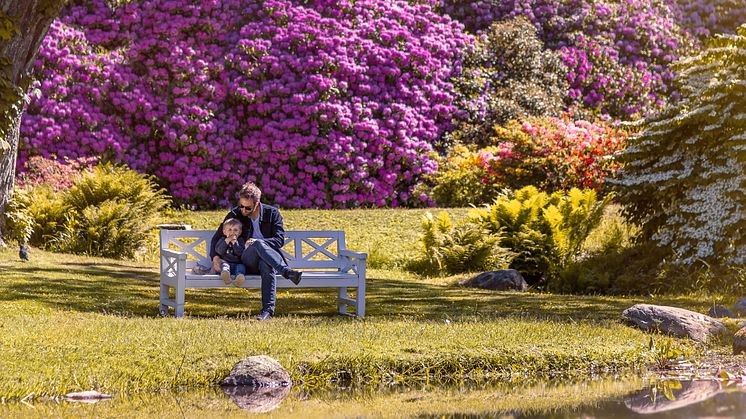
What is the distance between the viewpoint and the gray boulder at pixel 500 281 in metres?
12.1

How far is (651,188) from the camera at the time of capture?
40.0ft

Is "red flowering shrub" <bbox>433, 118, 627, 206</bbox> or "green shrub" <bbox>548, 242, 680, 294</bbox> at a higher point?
"red flowering shrub" <bbox>433, 118, 627, 206</bbox>

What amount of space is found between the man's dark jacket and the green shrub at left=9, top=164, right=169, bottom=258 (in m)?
4.78

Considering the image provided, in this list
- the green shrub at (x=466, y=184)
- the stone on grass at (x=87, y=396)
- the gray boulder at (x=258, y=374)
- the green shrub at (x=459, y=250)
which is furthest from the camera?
the green shrub at (x=466, y=184)

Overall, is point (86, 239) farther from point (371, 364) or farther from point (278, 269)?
point (371, 364)

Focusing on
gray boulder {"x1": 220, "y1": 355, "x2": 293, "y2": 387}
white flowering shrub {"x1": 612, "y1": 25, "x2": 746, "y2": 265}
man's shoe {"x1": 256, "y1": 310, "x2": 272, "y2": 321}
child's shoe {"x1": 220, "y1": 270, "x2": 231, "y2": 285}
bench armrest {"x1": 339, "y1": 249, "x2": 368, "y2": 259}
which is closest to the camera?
gray boulder {"x1": 220, "y1": 355, "x2": 293, "y2": 387}

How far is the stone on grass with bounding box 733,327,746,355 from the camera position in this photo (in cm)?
804

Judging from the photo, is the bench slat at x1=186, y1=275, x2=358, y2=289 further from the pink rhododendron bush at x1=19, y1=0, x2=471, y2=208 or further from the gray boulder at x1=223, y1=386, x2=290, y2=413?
the pink rhododendron bush at x1=19, y1=0, x2=471, y2=208

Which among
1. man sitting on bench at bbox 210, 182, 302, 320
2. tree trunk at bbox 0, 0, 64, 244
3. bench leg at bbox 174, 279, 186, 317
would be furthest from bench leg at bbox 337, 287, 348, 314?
tree trunk at bbox 0, 0, 64, 244

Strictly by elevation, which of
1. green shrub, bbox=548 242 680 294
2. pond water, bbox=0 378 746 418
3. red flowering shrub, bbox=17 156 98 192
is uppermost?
red flowering shrub, bbox=17 156 98 192

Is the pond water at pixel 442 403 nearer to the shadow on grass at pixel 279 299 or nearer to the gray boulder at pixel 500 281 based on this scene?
the shadow on grass at pixel 279 299

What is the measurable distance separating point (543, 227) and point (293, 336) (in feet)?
19.7

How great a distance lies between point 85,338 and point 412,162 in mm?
12467

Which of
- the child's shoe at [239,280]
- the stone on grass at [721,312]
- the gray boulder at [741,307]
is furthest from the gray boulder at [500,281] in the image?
the child's shoe at [239,280]
